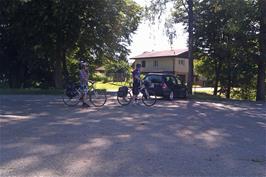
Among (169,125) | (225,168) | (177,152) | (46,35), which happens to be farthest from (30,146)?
(46,35)

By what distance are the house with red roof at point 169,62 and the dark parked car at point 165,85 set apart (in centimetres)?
5136

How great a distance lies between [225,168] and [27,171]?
126 inches

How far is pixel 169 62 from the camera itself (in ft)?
269

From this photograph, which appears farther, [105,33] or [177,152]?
[105,33]

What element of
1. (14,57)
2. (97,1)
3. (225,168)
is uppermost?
(97,1)

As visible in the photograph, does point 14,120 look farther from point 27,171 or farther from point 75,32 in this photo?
point 75,32

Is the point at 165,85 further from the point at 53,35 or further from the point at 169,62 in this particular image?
the point at 169,62

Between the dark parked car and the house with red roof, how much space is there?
169 ft

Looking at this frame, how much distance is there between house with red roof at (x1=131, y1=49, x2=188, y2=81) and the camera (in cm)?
8088

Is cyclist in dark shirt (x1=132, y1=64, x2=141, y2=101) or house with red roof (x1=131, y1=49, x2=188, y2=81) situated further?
house with red roof (x1=131, y1=49, x2=188, y2=81)

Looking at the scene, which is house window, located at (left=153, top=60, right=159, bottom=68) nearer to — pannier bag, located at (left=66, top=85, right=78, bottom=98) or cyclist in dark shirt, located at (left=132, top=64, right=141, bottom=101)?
cyclist in dark shirt, located at (left=132, top=64, right=141, bottom=101)

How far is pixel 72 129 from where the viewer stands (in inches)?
452

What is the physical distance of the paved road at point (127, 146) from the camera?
23.9ft

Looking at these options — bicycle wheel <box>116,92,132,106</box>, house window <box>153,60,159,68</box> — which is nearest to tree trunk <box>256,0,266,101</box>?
bicycle wheel <box>116,92,132,106</box>
